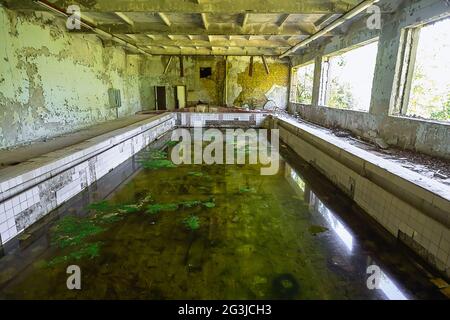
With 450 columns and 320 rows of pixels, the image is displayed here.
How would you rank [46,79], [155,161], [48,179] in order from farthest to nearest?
[155,161], [46,79], [48,179]

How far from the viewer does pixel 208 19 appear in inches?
244

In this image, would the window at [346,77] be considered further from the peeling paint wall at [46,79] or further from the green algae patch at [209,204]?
the peeling paint wall at [46,79]

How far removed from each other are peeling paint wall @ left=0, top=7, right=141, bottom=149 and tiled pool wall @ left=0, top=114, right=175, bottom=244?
1.41 m

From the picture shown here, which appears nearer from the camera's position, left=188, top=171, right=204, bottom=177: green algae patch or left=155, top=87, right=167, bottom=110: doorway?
left=188, top=171, right=204, bottom=177: green algae patch

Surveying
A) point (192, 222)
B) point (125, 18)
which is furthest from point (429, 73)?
point (125, 18)

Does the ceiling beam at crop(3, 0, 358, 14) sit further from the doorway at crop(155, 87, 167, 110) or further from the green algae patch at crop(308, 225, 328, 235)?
the doorway at crop(155, 87, 167, 110)

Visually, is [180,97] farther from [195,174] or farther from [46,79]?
[195,174]

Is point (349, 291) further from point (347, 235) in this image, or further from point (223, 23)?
point (223, 23)

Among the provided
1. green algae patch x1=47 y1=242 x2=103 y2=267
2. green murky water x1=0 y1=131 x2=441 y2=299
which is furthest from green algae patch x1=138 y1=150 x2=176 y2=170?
green algae patch x1=47 y1=242 x2=103 y2=267

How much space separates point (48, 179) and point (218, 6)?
12.6 feet

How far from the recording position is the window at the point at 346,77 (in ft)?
23.4

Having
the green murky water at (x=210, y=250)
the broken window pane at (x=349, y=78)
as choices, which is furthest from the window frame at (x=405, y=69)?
the green murky water at (x=210, y=250)

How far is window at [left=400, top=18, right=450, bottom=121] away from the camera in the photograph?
4031 millimetres

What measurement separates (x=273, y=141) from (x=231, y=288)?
6.75 meters
